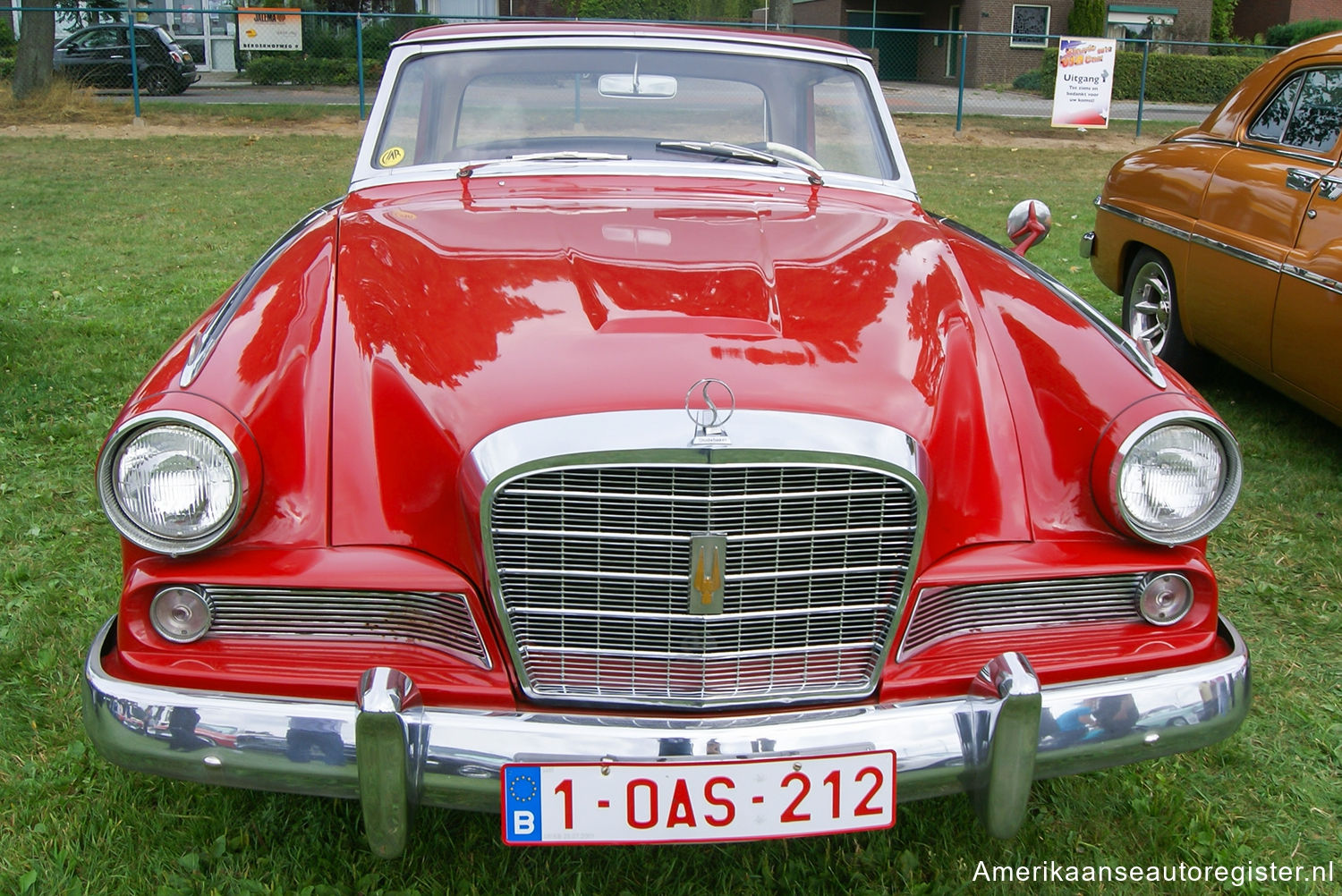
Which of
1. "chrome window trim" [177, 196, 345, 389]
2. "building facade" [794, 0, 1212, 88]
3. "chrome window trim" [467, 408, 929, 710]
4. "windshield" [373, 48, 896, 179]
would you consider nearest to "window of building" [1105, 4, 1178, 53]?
"building facade" [794, 0, 1212, 88]

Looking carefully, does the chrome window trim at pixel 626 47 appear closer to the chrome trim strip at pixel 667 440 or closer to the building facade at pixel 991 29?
the chrome trim strip at pixel 667 440

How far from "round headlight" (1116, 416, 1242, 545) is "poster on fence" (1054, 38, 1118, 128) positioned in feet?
55.1

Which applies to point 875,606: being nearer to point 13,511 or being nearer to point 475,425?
point 475,425

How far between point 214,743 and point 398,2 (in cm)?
2994

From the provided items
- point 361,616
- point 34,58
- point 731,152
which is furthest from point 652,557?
point 34,58

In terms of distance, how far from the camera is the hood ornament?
1.80 meters

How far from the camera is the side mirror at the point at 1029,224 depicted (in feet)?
11.0

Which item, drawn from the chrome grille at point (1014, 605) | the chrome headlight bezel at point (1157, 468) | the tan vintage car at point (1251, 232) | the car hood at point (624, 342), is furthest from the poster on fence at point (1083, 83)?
the chrome grille at point (1014, 605)

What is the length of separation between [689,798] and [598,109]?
226 cm

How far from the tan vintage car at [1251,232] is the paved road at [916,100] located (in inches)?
555

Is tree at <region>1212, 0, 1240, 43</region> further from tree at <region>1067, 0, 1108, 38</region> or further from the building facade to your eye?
tree at <region>1067, 0, 1108, 38</region>

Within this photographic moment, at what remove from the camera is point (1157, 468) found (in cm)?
208

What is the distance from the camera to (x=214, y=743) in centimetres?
186

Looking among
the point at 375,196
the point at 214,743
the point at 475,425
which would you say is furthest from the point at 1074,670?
the point at 375,196
